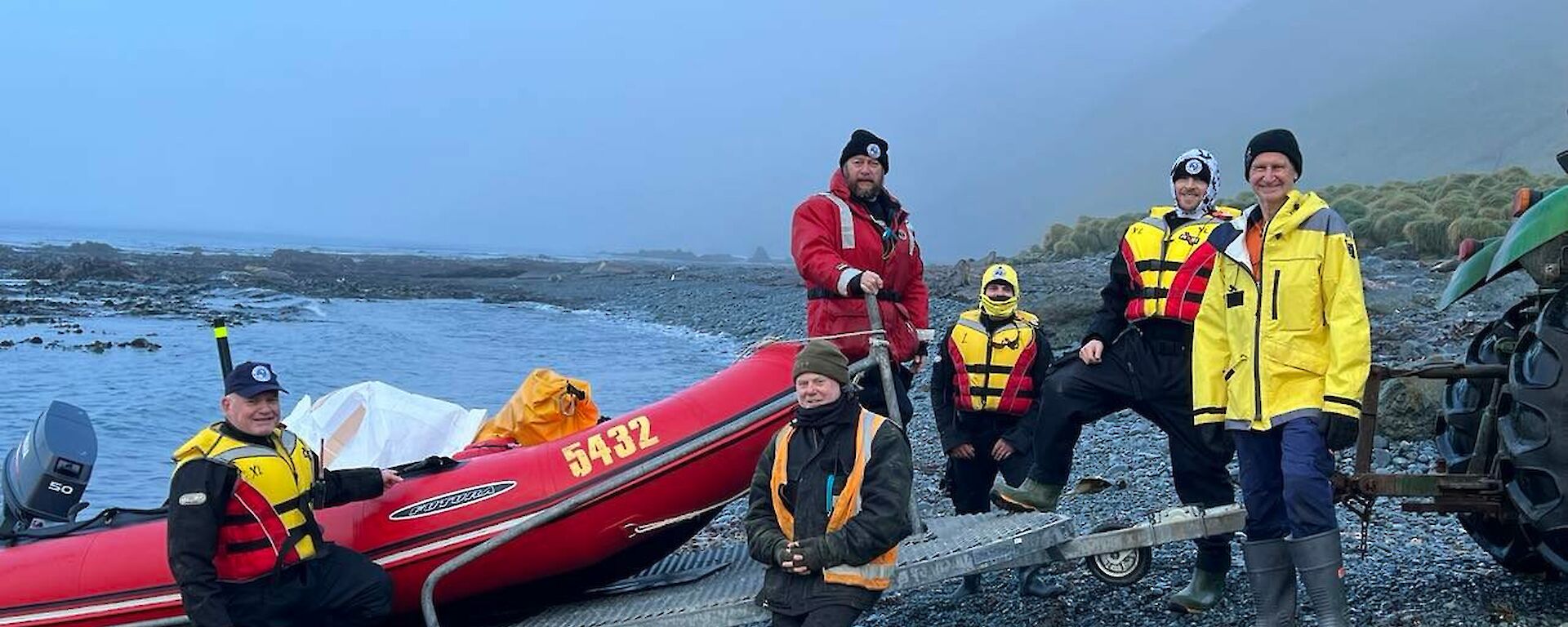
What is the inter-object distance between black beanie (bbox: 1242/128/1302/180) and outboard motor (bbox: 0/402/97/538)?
14.9 feet

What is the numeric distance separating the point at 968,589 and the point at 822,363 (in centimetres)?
217

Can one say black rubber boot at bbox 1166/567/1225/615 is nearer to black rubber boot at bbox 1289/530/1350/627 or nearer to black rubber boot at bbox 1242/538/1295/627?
black rubber boot at bbox 1242/538/1295/627

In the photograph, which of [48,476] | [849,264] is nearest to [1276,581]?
[849,264]

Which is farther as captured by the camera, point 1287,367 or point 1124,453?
point 1124,453

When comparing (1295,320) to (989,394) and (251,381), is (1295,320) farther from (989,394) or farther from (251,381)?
(251,381)

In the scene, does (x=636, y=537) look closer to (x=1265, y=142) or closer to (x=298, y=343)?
(x=1265, y=142)

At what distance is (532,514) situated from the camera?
14.4ft

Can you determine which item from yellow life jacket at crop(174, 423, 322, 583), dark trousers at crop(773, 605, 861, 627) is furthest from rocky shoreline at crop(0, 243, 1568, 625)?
yellow life jacket at crop(174, 423, 322, 583)

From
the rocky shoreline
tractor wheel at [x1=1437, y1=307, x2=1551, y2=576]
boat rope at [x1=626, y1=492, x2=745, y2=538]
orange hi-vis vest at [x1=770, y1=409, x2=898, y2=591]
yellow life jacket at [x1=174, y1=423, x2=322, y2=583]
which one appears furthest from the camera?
boat rope at [x1=626, y1=492, x2=745, y2=538]

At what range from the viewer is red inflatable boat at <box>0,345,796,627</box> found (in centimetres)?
430

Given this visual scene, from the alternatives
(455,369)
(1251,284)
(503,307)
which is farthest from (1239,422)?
(503,307)

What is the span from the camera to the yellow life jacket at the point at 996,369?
521 centimetres

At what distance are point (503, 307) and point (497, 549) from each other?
3131cm

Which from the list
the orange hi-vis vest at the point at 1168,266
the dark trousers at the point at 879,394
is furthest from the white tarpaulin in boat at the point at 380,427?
the orange hi-vis vest at the point at 1168,266
